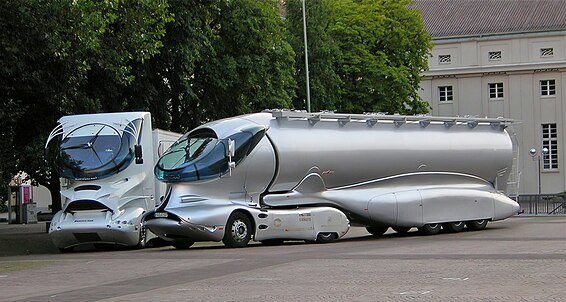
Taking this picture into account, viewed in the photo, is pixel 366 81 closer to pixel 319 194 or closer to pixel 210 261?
pixel 319 194

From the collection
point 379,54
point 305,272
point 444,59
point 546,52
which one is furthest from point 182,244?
point 444,59

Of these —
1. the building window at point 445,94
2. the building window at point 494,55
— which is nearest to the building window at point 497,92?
the building window at point 494,55

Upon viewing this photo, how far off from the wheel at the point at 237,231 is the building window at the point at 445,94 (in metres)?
64.0

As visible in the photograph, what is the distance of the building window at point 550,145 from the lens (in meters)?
88.2

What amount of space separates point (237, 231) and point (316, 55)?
125 ft

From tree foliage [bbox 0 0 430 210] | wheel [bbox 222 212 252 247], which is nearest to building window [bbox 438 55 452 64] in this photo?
tree foliage [bbox 0 0 430 210]

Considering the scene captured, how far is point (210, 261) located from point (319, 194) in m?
7.53

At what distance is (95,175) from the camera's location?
94.8 feet

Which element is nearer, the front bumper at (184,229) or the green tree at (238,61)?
the front bumper at (184,229)

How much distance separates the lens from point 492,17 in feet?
→ 298

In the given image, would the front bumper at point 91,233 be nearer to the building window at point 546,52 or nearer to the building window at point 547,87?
the building window at point 546,52

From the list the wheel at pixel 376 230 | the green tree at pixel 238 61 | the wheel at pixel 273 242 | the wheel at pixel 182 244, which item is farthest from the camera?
the green tree at pixel 238 61

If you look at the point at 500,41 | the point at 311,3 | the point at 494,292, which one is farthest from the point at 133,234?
the point at 500,41

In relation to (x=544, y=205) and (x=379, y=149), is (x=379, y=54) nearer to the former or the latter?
(x=544, y=205)
